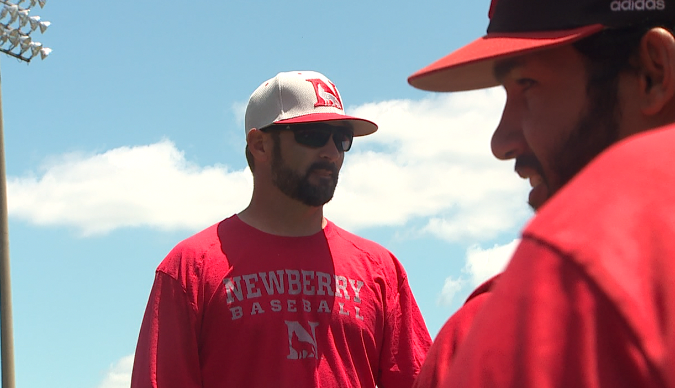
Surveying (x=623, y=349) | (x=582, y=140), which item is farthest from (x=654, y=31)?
(x=623, y=349)

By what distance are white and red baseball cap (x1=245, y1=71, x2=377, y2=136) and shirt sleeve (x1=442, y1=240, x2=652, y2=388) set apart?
3.62 meters

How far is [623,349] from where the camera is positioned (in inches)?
27.8

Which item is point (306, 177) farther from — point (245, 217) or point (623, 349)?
point (623, 349)

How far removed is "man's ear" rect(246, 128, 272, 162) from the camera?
450 cm

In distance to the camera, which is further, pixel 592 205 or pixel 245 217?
pixel 245 217

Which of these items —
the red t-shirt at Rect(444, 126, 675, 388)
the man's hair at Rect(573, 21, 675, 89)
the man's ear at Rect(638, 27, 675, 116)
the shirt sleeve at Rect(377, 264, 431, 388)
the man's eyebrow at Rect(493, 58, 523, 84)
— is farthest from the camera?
the shirt sleeve at Rect(377, 264, 431, 388)

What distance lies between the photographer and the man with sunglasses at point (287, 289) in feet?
12.8

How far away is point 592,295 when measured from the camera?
711 mm

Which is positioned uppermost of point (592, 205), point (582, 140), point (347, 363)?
point (582, 140)

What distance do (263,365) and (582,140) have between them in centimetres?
273

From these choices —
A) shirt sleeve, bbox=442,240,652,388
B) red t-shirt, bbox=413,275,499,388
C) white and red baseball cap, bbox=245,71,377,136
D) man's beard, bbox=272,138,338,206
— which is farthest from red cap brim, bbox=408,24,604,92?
white and red baseball cap, bbox=245,71,377,136

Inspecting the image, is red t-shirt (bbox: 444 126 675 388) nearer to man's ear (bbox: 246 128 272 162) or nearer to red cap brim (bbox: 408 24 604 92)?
red cap brim (bbox: 408 24 604 92)

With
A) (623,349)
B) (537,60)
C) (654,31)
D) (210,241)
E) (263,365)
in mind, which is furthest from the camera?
(210,241)

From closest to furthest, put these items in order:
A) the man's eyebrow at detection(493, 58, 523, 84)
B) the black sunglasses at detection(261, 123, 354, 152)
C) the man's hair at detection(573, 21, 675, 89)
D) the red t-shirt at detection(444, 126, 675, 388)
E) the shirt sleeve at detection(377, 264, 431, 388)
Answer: the red t-shirt at detection(444, 126, 675, 388)
the man's hair at detection(573, 21, 675, 89)
the man's eyebrow at detection(493, 58, 523, 84)
the shirt sleeve at detection(377, 264, 431, 388)
the black sunglasses at detection(261, 123, 354, 152)
